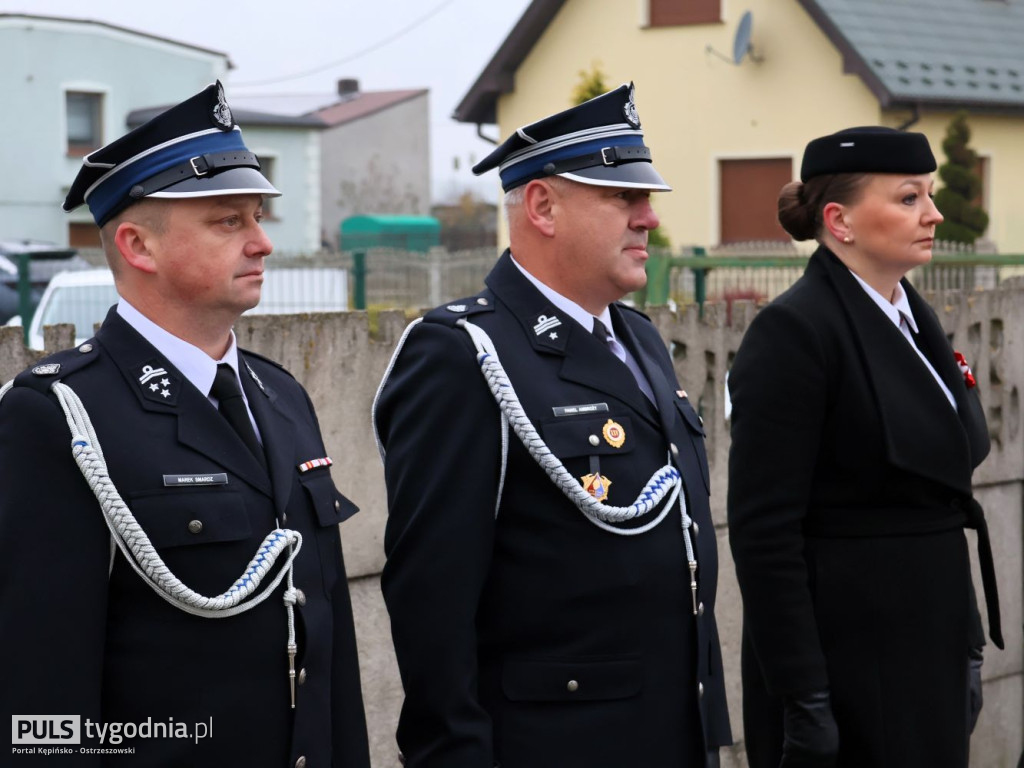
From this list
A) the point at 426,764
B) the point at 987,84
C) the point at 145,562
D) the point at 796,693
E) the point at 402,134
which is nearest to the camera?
the point at 145,562

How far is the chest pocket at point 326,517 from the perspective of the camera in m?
2.77

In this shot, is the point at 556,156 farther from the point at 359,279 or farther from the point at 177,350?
→ the point at 359,279

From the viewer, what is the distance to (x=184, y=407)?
8.56 ft

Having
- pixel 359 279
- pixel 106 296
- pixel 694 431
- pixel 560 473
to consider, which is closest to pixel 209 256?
pixel 560 473

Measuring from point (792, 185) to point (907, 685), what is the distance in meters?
1.20

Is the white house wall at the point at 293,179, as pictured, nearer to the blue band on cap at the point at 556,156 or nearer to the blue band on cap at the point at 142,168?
the blue band on cap at the point at 556,156

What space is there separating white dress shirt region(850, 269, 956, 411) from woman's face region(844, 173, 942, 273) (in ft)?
0.23

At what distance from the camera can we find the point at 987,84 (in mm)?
24141

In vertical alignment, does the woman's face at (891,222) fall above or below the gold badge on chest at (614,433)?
above

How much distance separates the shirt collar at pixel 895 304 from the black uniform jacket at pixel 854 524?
0.22ft

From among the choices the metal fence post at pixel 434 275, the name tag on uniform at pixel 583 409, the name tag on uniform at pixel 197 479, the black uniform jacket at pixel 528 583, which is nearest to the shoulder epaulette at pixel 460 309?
the black uniform jacket at pixel 528 583

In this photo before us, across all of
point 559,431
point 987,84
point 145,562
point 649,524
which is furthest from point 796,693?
point 987,84

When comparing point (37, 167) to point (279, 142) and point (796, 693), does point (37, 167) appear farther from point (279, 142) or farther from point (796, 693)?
point (796, 693)

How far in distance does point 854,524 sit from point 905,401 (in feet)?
0.95
